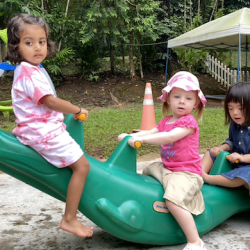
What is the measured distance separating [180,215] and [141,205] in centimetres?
23

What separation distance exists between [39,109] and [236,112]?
1435 mm

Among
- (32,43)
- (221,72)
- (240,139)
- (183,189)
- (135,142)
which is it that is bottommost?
(183,189)

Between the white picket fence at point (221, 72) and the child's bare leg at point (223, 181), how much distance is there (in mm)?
10039

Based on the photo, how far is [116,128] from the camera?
5.98m

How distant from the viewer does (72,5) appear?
417 inches

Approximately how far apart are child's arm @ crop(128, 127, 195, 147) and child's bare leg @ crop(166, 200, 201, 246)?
372 millimetres

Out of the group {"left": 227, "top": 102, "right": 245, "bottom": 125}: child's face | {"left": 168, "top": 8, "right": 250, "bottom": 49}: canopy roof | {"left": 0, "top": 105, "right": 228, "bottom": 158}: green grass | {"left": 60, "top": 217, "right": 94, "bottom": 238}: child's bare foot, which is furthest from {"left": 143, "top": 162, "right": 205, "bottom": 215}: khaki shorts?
{"left": 168, "top": 8, "right": 250, "bottom": 49}: canopy roof

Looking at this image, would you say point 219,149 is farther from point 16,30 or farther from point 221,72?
point 221,72

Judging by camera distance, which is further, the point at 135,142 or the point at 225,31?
the point at 225,31

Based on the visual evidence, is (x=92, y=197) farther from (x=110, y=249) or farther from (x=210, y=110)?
(x=210, y=110)

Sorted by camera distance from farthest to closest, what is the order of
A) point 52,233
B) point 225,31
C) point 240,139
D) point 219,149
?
1. point 225,31
2. point 219,149
3. point 240,139
4. point 52,233

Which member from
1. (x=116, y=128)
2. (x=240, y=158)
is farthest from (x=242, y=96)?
(x=116, y=128)

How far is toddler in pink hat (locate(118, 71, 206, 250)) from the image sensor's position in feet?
6.38

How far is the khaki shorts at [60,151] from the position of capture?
1.71 m
